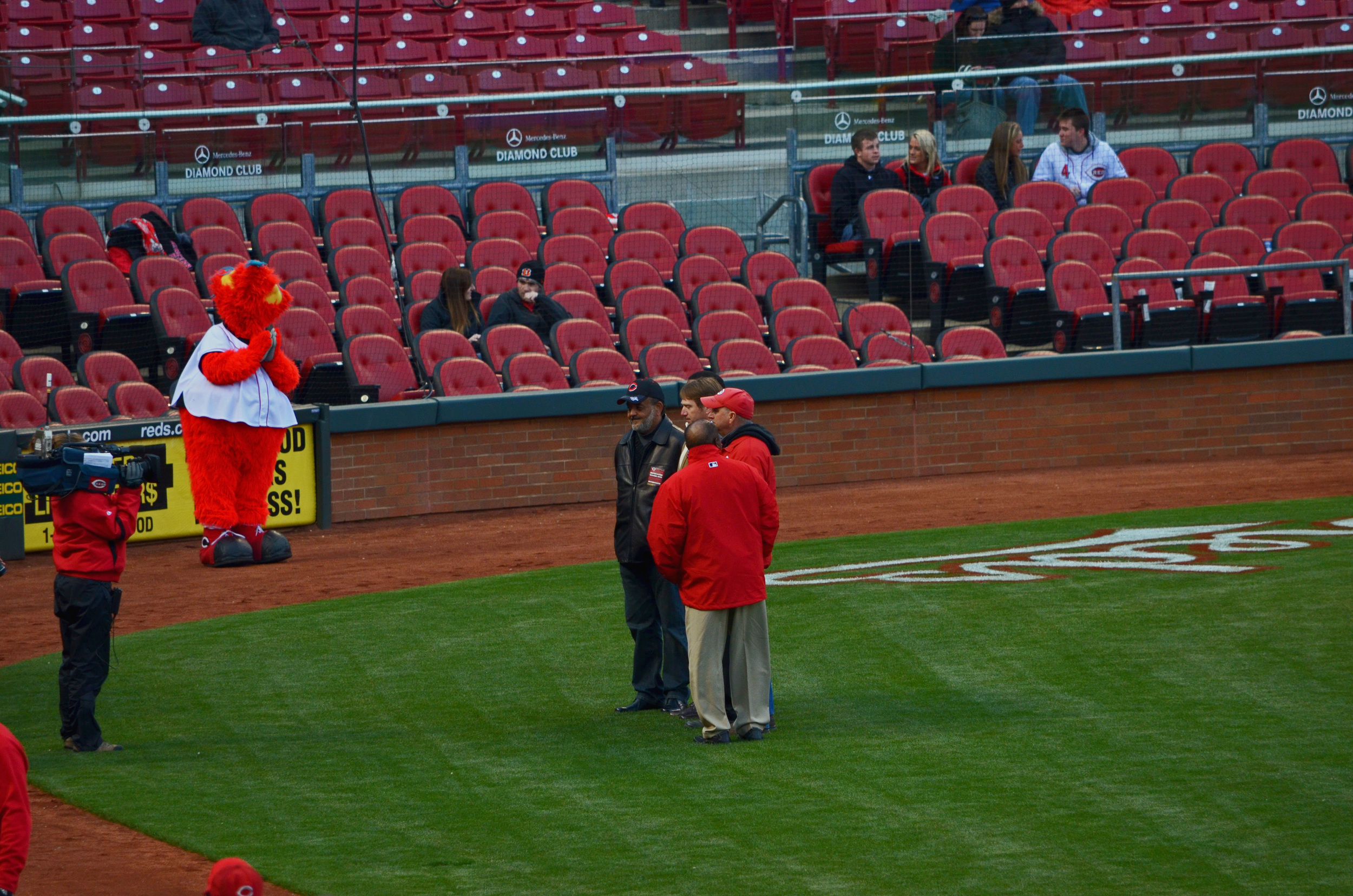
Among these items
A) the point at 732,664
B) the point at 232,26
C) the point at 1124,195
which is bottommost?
the point at 732,664

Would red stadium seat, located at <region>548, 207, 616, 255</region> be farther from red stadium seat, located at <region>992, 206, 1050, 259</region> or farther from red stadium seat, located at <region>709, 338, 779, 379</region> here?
red stadium seat, located at <region>992, 206, 1050, 259</region>

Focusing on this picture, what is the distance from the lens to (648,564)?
27.3 ft

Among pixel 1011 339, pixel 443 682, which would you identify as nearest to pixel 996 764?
pixel 443 682

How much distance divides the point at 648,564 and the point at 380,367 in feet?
21.7

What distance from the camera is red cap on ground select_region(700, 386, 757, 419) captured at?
795 centimetres

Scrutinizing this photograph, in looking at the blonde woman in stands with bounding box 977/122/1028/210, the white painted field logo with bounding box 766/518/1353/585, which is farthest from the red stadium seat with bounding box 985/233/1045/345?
the white painted field logo with bounding box 766/518/1353/585

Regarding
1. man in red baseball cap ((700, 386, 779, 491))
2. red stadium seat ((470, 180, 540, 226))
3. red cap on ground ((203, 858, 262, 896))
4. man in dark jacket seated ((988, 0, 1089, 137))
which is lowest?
red cap on ground ((203, 858, 262, 896))

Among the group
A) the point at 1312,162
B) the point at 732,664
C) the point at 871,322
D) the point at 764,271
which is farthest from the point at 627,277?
the point at 732,664

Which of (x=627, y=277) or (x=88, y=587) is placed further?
(x=627, y=277)

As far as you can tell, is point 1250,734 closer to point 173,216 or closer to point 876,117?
point 876,117

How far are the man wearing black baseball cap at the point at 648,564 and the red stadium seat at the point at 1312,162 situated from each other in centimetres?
1215

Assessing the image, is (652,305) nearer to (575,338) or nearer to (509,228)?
(575,338)

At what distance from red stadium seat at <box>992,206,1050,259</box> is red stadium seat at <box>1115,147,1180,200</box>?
196cm

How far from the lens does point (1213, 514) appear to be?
13047mm
